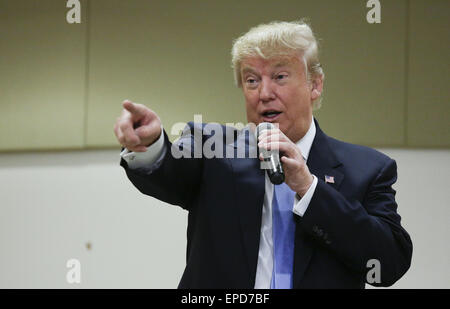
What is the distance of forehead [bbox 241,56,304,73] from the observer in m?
2.00

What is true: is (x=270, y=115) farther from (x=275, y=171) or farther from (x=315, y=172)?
(x=275, y=171)

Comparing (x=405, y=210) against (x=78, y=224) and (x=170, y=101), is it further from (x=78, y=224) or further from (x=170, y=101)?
(x=78, y=224)

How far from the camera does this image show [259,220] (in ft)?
6.01

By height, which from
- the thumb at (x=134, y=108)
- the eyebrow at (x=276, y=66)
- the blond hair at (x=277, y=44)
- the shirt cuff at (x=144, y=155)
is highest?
the blond hair at (x=277, y=44)

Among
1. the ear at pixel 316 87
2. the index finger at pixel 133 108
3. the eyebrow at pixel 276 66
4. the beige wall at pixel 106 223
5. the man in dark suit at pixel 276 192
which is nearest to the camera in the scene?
the index finger at pixel 133 108

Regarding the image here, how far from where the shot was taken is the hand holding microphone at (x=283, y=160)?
163cm

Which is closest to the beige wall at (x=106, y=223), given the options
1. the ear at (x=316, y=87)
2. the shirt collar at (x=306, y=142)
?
the ear at (x=316, y=87)

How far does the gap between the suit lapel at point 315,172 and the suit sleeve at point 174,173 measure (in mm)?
329

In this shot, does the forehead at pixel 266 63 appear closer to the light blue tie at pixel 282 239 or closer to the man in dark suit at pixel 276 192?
the man in dark suit at pixel 276 192

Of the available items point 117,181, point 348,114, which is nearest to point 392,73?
point 348,114

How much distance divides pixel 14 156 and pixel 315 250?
326cm

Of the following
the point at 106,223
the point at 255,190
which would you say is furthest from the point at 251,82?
the point at 106,223

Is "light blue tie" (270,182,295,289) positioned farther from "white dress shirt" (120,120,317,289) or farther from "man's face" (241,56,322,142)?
"man's face" (241,56,322,142)

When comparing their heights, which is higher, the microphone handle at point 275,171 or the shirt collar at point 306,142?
the shirt collar at point 306,142
